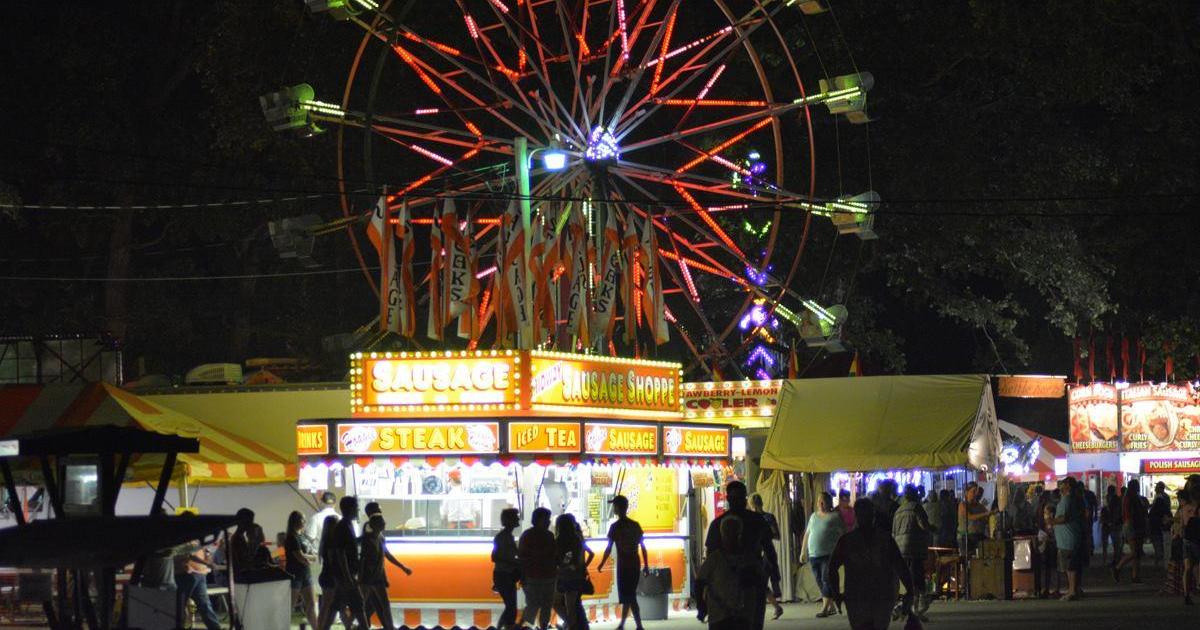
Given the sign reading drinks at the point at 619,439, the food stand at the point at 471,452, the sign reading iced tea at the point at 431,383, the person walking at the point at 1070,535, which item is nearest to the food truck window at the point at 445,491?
the food stand at the point at 471,452

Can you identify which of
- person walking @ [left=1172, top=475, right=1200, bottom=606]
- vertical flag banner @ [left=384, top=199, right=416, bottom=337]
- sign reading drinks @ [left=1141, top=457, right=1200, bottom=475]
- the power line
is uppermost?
the power line

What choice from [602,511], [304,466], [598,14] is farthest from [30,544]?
[598,14]

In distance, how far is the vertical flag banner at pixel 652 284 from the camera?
2502cm

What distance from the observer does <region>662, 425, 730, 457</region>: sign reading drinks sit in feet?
81.0

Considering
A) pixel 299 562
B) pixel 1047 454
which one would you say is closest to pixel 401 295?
pixel 299 562

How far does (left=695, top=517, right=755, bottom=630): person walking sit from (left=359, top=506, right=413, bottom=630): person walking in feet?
19.9

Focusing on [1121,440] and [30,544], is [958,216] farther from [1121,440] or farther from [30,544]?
[30,544]

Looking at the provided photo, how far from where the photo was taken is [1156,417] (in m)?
38.0

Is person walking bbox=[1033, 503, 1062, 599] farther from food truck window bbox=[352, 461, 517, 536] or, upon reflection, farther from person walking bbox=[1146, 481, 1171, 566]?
food truck window bbox=[352, 461, 517, 536]

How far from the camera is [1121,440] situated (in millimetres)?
37875

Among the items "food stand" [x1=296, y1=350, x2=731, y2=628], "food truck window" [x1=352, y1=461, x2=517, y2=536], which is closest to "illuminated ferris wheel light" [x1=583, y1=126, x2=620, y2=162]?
"food stand" [x1=296, y1=350, x2=731, y2=628]

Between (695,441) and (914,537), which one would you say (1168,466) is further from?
(914,537)

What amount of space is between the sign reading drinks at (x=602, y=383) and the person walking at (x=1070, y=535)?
19.1ft

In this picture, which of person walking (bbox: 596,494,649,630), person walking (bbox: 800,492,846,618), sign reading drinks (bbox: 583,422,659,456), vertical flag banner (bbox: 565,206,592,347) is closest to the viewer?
person walking (bbox: 596,494,649,630)
